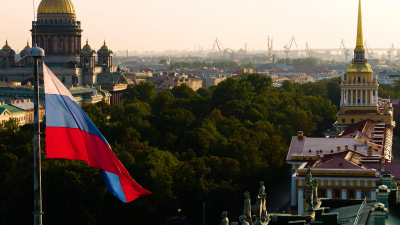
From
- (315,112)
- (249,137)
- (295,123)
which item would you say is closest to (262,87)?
(315,112)

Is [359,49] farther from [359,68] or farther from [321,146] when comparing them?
[321,146]

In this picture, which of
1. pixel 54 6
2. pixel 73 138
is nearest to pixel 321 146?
pixel 73 138

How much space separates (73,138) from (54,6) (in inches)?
5216

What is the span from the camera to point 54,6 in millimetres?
152875

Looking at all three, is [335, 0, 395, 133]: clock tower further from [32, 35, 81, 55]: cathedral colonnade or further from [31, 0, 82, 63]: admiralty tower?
[32, 35, 81, 55]: cathedral colonnade

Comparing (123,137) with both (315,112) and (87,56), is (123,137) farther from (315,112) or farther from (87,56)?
(87,56)

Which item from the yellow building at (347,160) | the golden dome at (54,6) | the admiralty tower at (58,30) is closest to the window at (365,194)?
the yellow building at (347,160)

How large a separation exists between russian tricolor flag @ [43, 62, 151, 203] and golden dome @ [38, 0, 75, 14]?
432ft

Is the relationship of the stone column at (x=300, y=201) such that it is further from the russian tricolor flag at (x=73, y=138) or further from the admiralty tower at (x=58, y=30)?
the admiralty tower at (x=58, y=30)

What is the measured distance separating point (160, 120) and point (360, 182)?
33.8m

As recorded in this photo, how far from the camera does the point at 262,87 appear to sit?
425ft

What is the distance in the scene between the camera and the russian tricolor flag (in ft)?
75.4

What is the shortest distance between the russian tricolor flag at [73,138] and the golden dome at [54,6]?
13163cm

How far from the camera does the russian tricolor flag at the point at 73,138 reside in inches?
904
